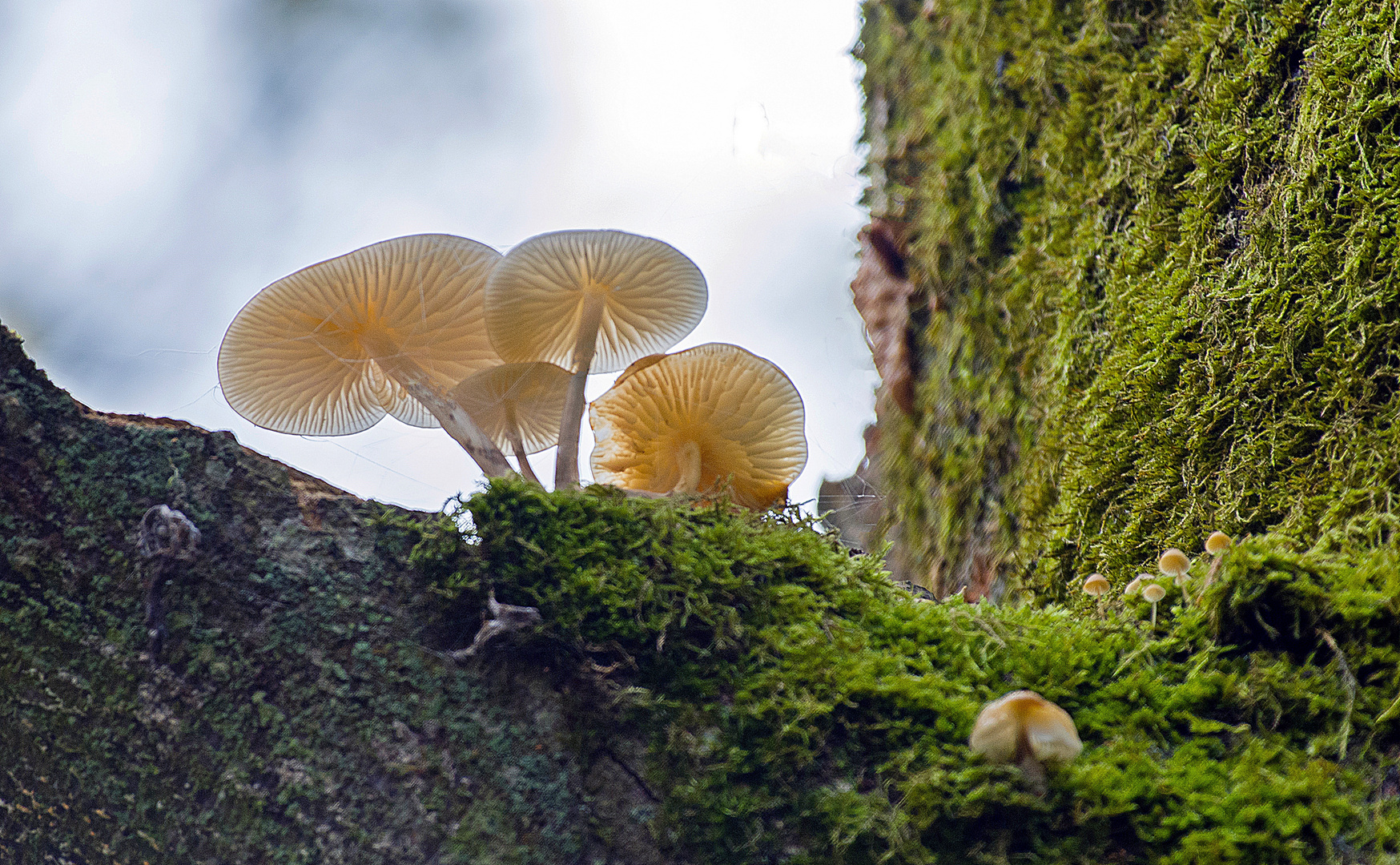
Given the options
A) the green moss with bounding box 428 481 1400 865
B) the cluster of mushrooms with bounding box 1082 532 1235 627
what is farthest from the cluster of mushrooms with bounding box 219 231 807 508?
the cluster of mushrooms with bounding box 1082 532 1235 627

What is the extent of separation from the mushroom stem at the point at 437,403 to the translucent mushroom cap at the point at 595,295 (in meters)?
0.16

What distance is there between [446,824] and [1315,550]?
1.20 meters

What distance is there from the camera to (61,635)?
114cm

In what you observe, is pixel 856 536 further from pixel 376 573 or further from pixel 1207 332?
pixel 376 573

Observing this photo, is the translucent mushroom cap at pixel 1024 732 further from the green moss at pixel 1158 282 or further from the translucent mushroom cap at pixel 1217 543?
the green moss at pixel 1158 282

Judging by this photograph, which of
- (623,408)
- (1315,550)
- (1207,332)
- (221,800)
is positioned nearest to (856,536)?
(623,408)

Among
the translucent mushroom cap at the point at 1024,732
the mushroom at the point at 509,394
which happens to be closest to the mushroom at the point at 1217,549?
the translucent mushroom cap at the point at 1024,732

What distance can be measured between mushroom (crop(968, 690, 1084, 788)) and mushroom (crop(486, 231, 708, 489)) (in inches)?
36.8

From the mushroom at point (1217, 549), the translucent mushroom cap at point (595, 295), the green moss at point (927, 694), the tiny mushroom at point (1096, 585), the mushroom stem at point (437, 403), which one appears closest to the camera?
the green moss at point (927, 694)

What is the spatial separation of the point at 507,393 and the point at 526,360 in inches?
3.2

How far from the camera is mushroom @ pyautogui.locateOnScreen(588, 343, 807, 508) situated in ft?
5.97

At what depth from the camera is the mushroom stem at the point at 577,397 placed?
1.76 meters

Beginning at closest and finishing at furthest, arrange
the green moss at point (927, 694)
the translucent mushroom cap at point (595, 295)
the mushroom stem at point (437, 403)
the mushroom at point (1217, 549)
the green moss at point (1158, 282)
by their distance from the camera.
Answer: the green moss at point (927, 694) → the mushroom at point (1217, 549) → the green moss at point (1158, 282) → the translucent mushroom cap at point (595, 295) → the mushroom stem at point (437, 403)

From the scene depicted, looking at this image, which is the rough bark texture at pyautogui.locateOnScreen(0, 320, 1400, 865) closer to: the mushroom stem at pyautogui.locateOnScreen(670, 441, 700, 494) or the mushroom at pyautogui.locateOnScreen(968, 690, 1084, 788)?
the mushroom at pyautogui.locateOnScreen(968, 690, 1084, 788)
